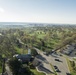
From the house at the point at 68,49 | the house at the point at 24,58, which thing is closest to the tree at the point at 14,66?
the house at the point at 24,58

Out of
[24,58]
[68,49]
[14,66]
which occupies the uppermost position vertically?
[14,66]

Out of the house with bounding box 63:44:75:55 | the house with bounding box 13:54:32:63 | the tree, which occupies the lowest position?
the house with bounding box 63:44:75:55

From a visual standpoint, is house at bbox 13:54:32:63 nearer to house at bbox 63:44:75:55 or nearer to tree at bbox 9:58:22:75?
A: tree at bbox 9:58:22:75

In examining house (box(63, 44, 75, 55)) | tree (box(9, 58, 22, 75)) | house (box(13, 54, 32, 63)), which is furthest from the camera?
house (box(63, 44, 75, 55))

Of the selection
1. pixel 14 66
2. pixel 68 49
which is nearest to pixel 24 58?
pixel 14 66

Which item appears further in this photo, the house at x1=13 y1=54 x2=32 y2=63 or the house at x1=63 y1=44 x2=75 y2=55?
the house at x1=63 y1=44 x2=75 y2=55

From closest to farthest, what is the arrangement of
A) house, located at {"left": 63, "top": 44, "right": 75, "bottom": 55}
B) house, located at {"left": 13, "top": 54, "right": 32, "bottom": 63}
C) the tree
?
the tree → house, located at {"left": 13, "top": 54, "right": 32, "bottom": 63} → house, located at {"left": 63, "top": 44, "right": 75, "bottom": 55}

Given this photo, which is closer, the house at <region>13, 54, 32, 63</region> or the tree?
the tree

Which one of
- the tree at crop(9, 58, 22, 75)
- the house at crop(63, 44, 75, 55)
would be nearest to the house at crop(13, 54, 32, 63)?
the tree at crop(9, 58, 22, 75)

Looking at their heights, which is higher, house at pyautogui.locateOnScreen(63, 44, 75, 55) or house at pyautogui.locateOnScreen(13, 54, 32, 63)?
house at pyautogui.locateOnScreen(13, 54, 32, 63)

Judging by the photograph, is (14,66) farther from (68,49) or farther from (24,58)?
(68,49)

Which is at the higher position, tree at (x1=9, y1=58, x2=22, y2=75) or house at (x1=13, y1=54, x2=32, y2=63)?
tree at (x1=9, y1=58, x2=22, y2=75)

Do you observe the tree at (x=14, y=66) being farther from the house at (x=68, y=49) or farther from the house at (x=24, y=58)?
the house at (x=68, y=49)
